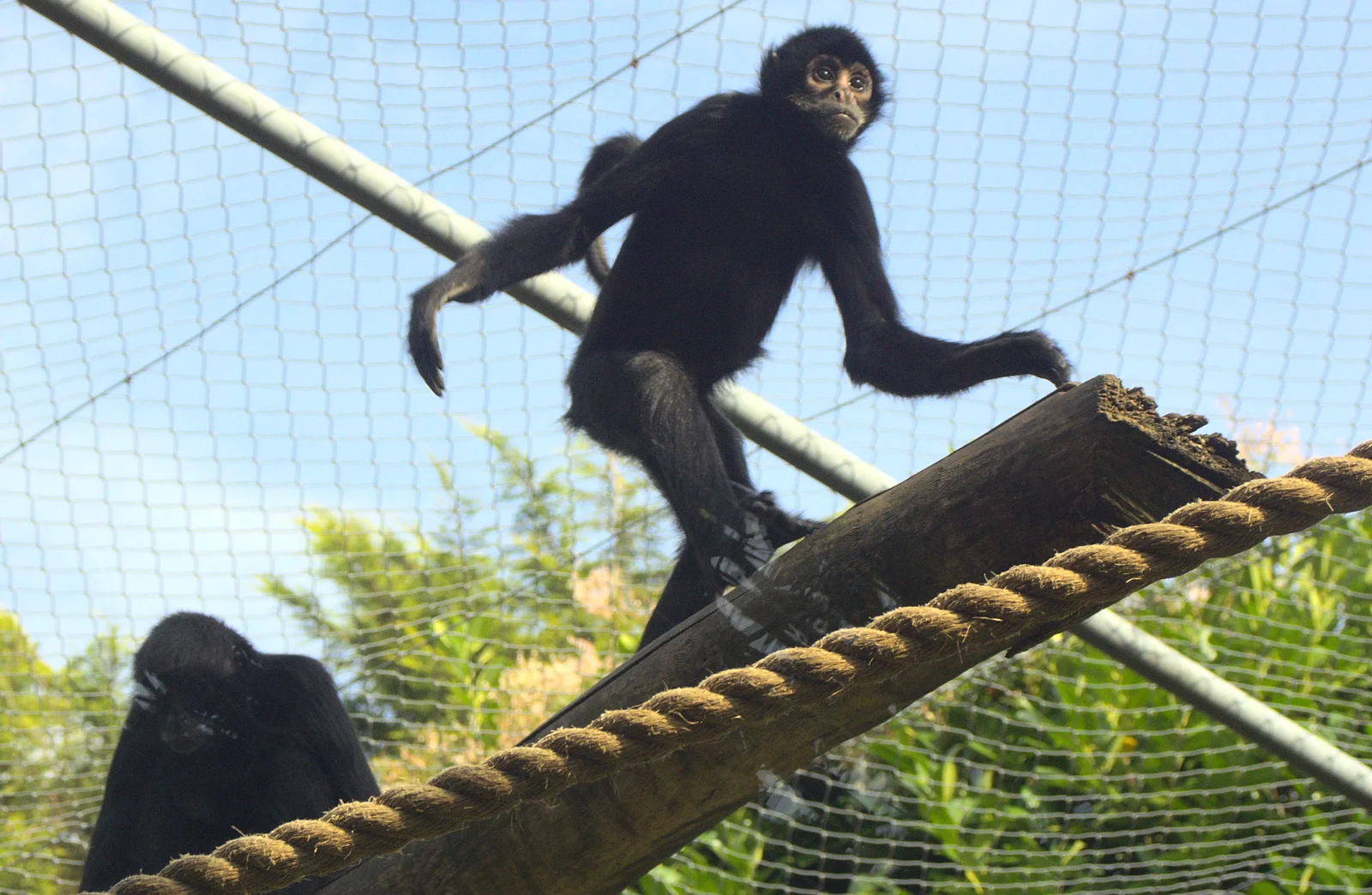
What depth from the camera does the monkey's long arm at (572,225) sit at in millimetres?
3619

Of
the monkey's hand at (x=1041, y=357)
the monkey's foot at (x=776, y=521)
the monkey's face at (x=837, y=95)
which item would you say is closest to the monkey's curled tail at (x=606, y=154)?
the monkey's face at (x=837, y=95)

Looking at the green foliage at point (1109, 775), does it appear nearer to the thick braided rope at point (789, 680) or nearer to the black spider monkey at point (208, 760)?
the black spider monkey at point (208, 760)

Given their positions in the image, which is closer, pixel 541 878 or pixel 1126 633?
pixel 541 878

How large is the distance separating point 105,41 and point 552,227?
177 cm

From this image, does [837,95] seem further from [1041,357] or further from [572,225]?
[1041,357]

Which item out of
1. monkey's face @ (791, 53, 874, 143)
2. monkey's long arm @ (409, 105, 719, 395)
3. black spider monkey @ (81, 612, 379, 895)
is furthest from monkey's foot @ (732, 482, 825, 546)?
black spider monkey @ (81, 612, 379, 895)

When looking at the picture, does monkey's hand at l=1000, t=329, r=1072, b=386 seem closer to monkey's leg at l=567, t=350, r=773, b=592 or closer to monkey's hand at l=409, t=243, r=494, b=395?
monkey's leg at l=567, t=350, r=773, b=592

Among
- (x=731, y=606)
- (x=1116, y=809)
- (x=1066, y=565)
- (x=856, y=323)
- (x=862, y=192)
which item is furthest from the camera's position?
(x=1116, y=809)

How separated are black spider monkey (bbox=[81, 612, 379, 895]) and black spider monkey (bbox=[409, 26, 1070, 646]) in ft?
4.46

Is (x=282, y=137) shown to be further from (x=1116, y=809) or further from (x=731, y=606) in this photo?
(x=1116, y=809)

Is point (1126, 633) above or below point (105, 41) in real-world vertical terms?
below

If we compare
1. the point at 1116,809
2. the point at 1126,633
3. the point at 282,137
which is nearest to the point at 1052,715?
the point at 1116,809

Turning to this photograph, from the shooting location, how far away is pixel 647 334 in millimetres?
3889

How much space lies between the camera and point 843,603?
8.61 ft
